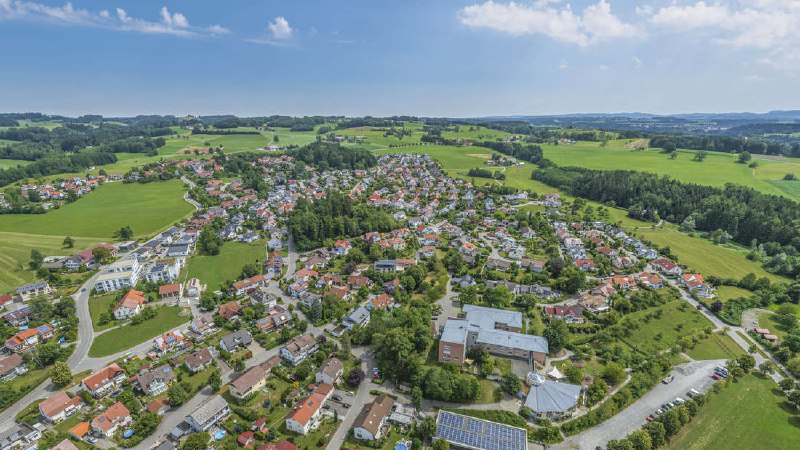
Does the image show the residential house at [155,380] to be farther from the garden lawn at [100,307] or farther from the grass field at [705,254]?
the grass field at [705,254]

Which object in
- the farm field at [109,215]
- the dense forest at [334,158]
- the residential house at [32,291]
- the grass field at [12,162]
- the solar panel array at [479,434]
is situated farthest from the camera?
the dense forest at [334,158]

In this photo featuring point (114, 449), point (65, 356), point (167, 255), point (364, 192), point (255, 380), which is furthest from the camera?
point (364, 192)

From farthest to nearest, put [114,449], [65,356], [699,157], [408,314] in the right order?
[699,157], [408,314], [65,356], [114,449]

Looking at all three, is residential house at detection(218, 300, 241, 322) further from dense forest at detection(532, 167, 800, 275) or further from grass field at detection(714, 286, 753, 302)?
dense forest at detection(532, 167, 800, 275)

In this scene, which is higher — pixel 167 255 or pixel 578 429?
pixel 167 255

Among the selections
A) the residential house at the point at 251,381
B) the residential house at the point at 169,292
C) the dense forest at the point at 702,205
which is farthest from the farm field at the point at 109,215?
the dense forest at the point at 702,205

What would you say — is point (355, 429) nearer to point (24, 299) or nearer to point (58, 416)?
point (58, 416)

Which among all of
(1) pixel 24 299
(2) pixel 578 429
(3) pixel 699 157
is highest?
(3) pixel 699 157

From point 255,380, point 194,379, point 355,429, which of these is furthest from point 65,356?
point 355,429
